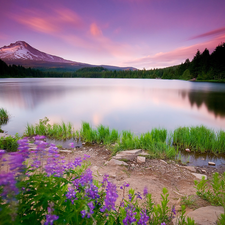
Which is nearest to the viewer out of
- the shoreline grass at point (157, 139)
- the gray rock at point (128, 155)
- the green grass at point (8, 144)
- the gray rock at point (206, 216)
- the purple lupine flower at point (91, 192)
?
the purple lupine flower at point (91, 192)

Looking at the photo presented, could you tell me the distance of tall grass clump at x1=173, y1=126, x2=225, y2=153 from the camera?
7.99 m

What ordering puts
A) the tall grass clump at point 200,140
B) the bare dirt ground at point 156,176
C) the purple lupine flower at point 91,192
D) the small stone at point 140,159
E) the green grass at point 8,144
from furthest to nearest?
the tall grass clump at point 200,140, the green grass at point 8,144, the small stone at point 140,159, the bare dirt ground at point 156,176, the purple lupine flower at point 91,192

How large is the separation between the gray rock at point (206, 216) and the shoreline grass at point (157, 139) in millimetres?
3749

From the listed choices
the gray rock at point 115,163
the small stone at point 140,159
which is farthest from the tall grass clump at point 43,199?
the small stone at point 140,159

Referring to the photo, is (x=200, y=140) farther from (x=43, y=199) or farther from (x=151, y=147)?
(x=43, y=199)

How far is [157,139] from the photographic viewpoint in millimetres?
8977

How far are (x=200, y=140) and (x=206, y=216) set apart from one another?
252 inches

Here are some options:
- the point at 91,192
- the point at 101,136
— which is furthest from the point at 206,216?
the point at 101,136

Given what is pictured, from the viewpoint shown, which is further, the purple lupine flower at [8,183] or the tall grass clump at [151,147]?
the tall grass clump at [151,147]

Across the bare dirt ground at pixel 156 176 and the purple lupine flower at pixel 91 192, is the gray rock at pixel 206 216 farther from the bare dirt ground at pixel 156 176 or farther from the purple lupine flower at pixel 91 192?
the purple lupine flower at pixel 91 192

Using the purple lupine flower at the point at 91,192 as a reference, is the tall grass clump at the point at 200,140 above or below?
below

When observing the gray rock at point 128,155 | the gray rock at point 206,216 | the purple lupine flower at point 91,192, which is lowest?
the gray rock at point 128,155

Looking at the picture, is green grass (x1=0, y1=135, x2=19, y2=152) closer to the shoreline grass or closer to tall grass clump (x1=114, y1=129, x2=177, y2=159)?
the shoreline grass

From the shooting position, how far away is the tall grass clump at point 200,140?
799cm
